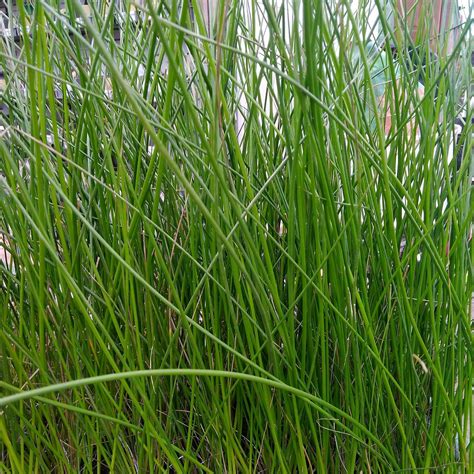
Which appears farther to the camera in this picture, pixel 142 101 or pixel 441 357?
pixel 441 357

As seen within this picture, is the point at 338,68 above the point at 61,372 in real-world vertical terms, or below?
above

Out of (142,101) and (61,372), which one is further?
(61,372)

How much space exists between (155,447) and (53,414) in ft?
0.32

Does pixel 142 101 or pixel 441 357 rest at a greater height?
pixel 142 101

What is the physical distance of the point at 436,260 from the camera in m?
0.35

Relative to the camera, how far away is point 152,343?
431 millimetres

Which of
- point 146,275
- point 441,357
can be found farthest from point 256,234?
point 441,357

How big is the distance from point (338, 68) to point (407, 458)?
0.32 meters

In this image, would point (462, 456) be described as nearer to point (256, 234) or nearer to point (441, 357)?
point (441, 357)

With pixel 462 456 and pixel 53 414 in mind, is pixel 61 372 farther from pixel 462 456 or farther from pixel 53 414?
pixel 462 456

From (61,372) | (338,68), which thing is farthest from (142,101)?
(61,372)

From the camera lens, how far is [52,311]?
1.48ft

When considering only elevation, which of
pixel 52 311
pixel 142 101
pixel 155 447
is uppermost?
pixel 142 101

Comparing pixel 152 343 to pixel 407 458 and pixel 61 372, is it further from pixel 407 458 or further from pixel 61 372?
pixel 407 458
